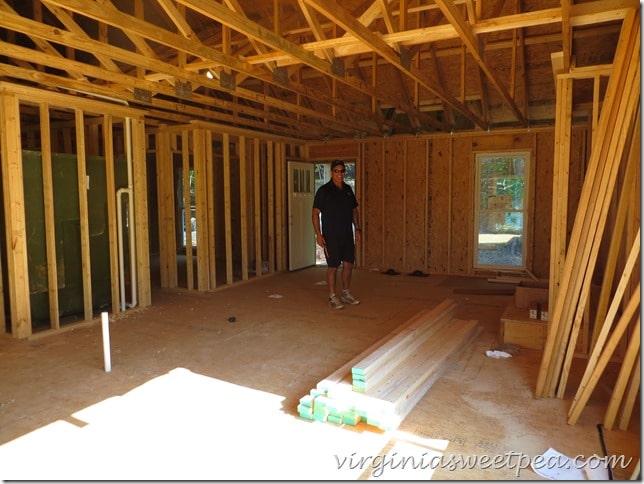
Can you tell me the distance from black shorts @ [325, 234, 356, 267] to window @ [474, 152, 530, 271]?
3.23m

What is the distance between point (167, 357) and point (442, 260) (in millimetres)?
5686

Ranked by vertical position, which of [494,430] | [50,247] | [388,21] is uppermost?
[388,21]

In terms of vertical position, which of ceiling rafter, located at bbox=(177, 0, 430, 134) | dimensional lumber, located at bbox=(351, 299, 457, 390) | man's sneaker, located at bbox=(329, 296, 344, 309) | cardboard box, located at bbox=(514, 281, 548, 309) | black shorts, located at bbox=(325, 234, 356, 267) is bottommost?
man's sneaker, located at bbox=(329, 296, 344, 309)

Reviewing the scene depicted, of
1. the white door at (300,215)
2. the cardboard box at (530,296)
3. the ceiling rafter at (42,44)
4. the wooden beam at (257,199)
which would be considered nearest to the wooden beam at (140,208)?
the ceiling rafter at (42,44)

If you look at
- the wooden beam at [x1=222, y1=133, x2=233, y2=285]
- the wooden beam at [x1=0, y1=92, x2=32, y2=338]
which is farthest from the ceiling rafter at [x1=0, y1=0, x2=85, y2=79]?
the wooden beam at [x1=222, y1=133, x2=233, y2=285]

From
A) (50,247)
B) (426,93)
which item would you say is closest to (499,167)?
(426,93)

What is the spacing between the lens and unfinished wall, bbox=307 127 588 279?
305 inches

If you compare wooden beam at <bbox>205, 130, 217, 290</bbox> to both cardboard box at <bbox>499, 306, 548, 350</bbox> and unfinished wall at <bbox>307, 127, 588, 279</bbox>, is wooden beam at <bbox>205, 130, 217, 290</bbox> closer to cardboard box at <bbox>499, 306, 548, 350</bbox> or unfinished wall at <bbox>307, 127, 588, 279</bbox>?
unfinished wall at <bbox>307, 127, 588, 279</bbox>

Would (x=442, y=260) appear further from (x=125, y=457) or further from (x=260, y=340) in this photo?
(x=125, y=457)

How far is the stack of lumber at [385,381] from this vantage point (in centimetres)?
295

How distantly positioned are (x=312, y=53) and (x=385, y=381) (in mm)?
2854

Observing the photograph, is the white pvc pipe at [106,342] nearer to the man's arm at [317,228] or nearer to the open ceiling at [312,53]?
the open ceiling at [312,53]

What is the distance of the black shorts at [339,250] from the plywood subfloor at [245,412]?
1.02 metres

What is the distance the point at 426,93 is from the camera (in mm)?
8070
